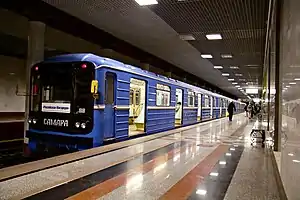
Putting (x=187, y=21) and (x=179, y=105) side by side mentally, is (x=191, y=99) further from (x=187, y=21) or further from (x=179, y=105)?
(x=187, y=21)

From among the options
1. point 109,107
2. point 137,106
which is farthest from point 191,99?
point 109,107

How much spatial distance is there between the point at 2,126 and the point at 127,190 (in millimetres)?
11520

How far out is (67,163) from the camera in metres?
5.21

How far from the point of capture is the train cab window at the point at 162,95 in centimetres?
1051

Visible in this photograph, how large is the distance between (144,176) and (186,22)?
4300 millimetres

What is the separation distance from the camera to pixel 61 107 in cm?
667

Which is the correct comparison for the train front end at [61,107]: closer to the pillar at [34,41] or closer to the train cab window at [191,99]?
the pillar at [34,41]

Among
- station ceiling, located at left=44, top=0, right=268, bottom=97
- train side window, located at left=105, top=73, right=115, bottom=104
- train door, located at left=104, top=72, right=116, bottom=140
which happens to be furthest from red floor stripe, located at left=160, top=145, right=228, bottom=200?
station ceiling, located at left=44, top=0, right=268, bottom=97

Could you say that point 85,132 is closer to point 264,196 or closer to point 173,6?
point 173,6

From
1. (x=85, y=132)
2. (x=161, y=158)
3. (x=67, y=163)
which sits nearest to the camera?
(x=67, y=163)

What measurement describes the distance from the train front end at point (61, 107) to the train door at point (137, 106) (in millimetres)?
2812

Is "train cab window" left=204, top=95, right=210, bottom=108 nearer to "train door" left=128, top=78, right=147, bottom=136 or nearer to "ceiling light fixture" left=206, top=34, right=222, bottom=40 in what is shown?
"train door" left=128, top=78, right=147, bottom=136

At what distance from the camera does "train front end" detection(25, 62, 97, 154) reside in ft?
21.0

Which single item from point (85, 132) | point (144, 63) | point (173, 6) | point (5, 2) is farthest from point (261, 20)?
point (144, 63)
